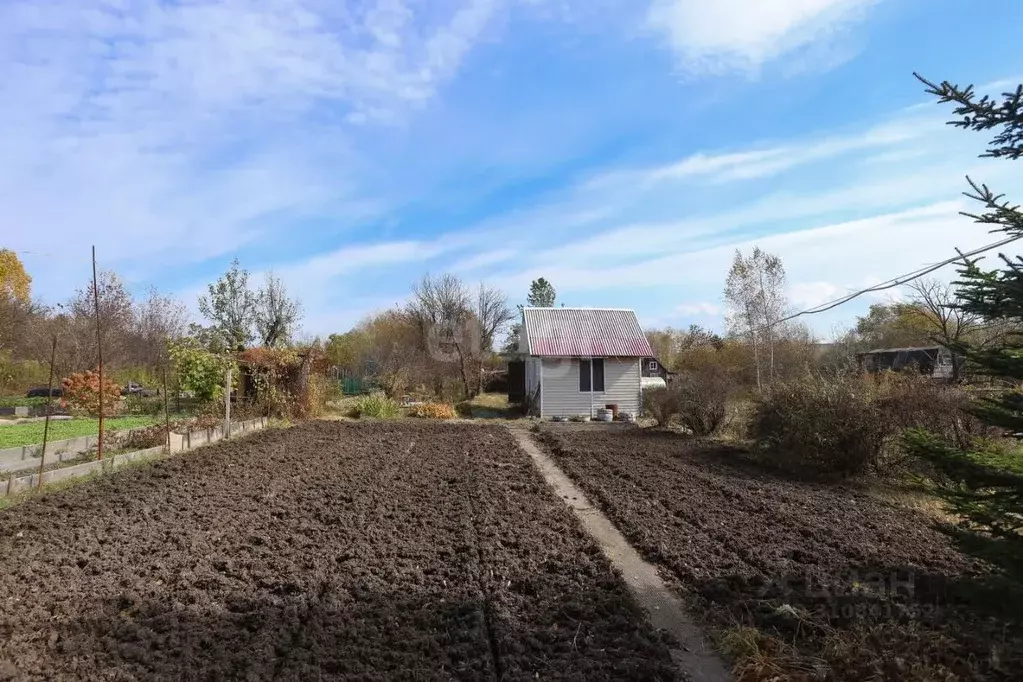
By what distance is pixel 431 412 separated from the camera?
19.3 meters

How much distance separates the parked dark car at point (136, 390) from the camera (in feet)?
67.9

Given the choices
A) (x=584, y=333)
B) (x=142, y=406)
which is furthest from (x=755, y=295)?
(x=142, y=406)

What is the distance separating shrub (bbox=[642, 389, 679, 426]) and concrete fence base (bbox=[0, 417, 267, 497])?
32.6 feet

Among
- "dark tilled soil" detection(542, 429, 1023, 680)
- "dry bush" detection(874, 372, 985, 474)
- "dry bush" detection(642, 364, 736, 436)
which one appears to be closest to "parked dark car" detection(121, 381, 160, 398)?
"dry bush" detection(642, 364, 736, 436)

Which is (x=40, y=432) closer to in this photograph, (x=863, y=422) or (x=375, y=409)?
(x=375, y=409)

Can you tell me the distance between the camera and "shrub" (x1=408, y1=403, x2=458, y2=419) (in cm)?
1927

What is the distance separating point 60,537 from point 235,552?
163 centimetres

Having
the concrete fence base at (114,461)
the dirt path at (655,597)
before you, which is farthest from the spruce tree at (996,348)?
the concrete fence base at (114,461)

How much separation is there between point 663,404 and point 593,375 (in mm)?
4929

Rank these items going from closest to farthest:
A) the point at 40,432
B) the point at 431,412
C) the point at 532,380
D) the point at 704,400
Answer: the point at 40,432 → the point at 704,400 → the point at 431,412 → the point at 532,380

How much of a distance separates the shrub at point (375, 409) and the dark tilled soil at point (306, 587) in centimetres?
1091

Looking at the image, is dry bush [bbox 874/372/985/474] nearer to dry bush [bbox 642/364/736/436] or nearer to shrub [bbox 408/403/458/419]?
dry bush [bbox 642/364/736/436]

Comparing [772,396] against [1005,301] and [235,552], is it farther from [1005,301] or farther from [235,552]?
[235,552]

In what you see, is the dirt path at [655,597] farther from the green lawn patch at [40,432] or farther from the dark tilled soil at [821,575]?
the green lawn patch at [40,432]
